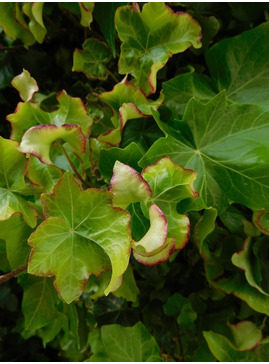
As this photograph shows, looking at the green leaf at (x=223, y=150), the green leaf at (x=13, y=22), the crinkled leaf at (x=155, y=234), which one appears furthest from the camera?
the green leaf at (x=13, y=22)

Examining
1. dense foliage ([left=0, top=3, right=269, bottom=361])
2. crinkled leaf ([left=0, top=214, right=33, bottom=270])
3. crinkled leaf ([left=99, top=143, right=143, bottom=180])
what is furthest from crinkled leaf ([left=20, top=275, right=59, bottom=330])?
crinkled leaf ([left=99, top=143, right=143, bottom=180])

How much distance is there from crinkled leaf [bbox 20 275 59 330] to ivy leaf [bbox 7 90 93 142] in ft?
0.72

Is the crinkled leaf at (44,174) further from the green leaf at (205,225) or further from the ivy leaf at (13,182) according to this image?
the green leaf at (205,225)

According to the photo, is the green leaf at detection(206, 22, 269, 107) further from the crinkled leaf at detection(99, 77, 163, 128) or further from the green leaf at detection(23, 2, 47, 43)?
the green leaf at detection(23, 2, 47, 43)

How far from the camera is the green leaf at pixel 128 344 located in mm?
616

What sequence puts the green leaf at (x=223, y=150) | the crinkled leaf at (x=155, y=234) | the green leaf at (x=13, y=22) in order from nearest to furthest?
the crinkled leaf at (x=155, y=234) < the green leaf at (x=223, y=150) < the green leaf at (x=13, y=22)

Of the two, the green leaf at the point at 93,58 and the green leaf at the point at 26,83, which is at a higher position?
the green leaf at the point at 26,83

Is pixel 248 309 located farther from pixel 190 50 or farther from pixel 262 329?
pixel 190 50

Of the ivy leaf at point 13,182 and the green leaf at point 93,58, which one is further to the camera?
the green leaf at point 93,58

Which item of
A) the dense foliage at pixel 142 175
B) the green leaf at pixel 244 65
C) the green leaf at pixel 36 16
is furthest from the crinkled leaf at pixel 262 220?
the green leaf at pixel 36 16

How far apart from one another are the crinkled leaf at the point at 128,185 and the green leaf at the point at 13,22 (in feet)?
1.08

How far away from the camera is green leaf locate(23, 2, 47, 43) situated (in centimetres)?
53

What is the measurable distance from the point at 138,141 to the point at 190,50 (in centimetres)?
17

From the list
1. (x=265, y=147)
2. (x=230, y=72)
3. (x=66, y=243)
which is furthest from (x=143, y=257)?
(x=230, y=72)
